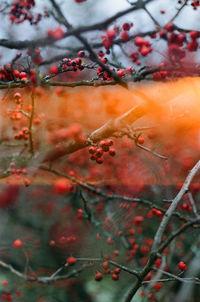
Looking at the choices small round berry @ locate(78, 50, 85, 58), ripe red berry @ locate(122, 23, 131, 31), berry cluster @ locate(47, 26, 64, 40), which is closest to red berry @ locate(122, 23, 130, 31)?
ripe red berry @ locate(122, 23, 131, 31)

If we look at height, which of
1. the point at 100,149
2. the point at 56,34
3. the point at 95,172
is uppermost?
the point at 56,34

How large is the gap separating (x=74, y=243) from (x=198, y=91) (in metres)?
2.14

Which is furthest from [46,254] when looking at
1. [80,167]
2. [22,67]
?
[22,67]

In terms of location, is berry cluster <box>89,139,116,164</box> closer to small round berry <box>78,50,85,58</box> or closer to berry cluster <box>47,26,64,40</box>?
small round berry <box>78,50,85,58</box>

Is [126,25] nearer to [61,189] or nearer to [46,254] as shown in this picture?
[61,189]

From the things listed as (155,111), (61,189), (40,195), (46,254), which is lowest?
(46,254)

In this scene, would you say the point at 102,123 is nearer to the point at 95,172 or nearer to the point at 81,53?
the point at 95,172

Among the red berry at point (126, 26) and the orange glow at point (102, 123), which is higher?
the red berry at point (126, 26)

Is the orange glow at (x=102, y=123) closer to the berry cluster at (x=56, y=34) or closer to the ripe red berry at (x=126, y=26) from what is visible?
the ripe red berry at (x=126, y=26)

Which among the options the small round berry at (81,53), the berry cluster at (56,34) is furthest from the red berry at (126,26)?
the berry cluster at (56,34)

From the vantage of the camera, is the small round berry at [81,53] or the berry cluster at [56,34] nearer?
the berry cluster at [56,34]

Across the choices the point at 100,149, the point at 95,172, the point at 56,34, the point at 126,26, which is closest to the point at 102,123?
the point at 95,172

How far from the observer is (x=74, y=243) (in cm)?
272

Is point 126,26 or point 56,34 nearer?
point 56,34
